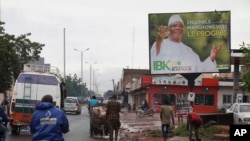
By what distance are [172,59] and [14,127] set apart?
44.0ft

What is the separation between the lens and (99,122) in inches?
857

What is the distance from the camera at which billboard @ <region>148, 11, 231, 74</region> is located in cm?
3300

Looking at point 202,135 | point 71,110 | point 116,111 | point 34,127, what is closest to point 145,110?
point 71,110

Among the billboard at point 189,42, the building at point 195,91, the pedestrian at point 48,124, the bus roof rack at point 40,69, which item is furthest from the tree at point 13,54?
the pedestrian at point 48,124

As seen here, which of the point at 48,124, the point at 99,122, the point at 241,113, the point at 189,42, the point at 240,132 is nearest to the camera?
the point at 240,132

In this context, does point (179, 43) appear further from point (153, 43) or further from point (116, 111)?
point (116, 111)

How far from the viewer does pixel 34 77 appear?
21734 millimetres

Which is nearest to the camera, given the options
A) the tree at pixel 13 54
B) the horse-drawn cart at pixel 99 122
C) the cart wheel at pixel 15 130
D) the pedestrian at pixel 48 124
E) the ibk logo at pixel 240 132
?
the ibk logo at pixel 240 132

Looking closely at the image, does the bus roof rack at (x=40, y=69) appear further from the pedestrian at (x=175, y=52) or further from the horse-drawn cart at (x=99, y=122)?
the pedestrian at (x=175, y=52)

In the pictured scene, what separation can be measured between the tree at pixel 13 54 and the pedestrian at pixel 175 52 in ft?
68.9

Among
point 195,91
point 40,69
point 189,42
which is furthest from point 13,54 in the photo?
point 40,69

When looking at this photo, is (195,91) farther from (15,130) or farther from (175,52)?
(15,130)

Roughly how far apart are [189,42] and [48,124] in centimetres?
2605

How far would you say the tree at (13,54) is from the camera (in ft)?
167
